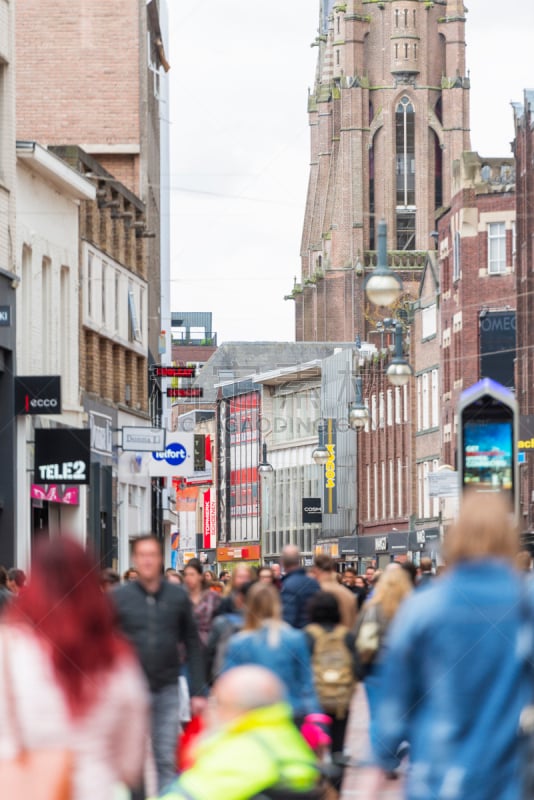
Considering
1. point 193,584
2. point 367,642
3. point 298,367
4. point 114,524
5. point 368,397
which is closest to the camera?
point 367,642

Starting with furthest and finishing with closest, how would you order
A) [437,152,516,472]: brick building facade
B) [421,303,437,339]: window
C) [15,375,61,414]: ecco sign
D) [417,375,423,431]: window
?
[417,375,423,431]: window, [421,303,437,339]: window, [437,152,516,472]: brick building facade, [15,375,61,414]: ecco sign

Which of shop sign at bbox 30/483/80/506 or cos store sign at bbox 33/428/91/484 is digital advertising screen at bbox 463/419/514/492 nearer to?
cos store sign at bbox 33/428/91/484

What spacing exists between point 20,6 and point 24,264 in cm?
1528

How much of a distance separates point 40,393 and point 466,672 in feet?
86.2

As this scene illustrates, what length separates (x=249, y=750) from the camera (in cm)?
665

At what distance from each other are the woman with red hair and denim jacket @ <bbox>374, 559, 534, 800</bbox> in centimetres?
116

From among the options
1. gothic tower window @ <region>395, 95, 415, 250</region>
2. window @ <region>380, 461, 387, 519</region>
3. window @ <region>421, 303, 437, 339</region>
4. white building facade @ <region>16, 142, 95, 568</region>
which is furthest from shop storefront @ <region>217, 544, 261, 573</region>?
white building facade @ <region>16, 142, 95, 568</region>

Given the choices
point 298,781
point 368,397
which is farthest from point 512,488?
point 368,397

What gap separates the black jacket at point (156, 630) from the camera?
11.4m

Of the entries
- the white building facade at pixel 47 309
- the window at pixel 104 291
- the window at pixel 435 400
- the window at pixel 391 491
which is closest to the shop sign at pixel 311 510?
the window at pixel 391 491

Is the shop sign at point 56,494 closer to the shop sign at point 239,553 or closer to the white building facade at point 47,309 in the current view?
the white building facade at point 47,309

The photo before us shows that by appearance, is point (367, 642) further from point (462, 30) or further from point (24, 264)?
point (462, 30)

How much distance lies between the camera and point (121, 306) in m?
46.8

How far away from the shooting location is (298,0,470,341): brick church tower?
13762 centimetres
